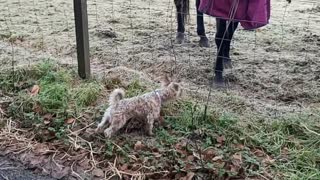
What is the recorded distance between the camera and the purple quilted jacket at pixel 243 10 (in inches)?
137

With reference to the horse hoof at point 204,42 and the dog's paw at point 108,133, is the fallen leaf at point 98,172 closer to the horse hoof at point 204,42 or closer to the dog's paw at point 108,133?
the dog's paw at point 108,133

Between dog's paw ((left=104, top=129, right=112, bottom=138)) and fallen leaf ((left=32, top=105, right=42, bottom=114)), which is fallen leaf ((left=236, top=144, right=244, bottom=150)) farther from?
fallen leaf ((left=32, top=105, right=42, bottom=114))

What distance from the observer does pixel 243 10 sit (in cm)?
352

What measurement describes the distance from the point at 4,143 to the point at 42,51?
1834 mm

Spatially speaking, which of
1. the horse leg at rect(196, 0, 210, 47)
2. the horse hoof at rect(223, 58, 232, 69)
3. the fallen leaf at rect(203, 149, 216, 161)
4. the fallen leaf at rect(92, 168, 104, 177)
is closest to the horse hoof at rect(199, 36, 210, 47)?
the horse leg at rect(196, 0, 210, 47)

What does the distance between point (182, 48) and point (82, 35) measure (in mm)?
1477

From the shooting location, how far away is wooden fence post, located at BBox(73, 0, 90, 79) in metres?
3.60

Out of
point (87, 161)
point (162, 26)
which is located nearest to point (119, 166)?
point (87, 161)

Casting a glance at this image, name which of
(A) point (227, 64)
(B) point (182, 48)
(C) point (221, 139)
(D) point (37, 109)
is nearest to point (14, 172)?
(D) point (37, 109)

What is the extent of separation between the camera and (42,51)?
461 cm

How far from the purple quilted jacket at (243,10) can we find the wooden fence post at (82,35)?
3.20ft

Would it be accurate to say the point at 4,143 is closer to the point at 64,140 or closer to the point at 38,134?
the point at 38,134

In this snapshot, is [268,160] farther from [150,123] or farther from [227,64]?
[227,64]

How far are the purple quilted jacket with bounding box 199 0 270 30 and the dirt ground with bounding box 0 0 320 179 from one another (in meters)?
0.58
